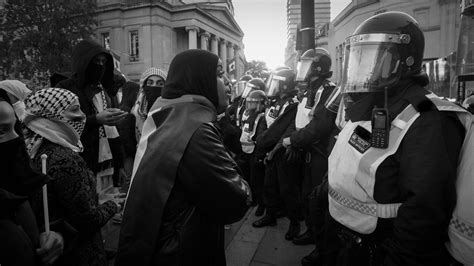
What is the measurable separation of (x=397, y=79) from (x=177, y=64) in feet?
4.46

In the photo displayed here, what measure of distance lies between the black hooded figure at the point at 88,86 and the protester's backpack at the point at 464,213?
2997 millimetres

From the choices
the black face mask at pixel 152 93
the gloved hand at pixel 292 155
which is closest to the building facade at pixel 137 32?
the black face mask at pixel 152 93

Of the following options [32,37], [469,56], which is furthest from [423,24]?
[32,37]

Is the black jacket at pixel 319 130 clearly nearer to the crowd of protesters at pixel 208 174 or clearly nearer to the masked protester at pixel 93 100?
the crowd of protesters at pixel 208 174

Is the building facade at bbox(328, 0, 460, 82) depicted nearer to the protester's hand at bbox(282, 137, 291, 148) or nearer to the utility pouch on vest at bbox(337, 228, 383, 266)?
the protester's hand at bbox(282, 137, 291, 148)

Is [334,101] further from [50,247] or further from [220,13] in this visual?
[220,13]

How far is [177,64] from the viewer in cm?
206

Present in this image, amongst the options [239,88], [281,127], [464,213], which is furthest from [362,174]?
[239,88]

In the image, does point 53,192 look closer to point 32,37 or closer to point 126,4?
point 32,37

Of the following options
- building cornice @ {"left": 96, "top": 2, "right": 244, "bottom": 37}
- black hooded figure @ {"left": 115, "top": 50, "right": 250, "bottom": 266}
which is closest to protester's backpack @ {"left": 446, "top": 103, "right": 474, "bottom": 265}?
black hooded figure @ {"left": 115, "top": 50, "right": 250, "bottom": 266}

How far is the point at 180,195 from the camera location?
1.81m

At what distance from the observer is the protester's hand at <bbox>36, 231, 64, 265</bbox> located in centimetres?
169

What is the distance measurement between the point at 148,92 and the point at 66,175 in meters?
3.18

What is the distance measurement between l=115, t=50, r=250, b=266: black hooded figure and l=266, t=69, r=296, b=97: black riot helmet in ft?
12.1
